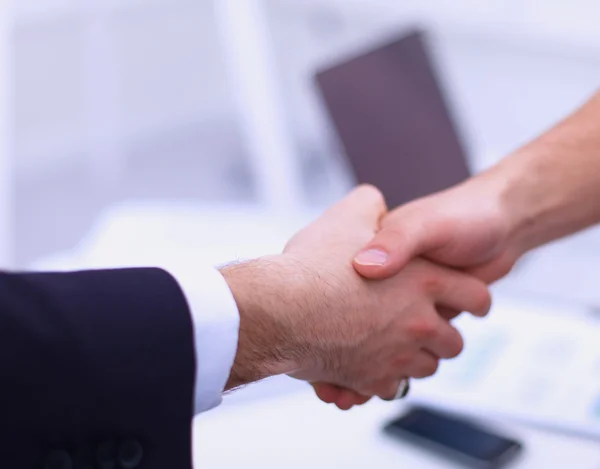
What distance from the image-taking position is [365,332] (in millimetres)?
961

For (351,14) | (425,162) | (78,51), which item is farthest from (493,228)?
(78,51)

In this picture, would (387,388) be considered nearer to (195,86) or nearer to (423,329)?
(423,329)

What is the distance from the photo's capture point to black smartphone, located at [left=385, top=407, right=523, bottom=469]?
Result: 2.80ft

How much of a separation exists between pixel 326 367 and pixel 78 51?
7.85ft

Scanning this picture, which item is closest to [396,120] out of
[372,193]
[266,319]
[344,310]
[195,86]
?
[372,193]

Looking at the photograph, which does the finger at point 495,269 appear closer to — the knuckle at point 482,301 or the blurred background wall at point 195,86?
the knuckle at point 482,301

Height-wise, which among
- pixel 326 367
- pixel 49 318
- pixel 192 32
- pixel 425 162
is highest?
pixel 192 32

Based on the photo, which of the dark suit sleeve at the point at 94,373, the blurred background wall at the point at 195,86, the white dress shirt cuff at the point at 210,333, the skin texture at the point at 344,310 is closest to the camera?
the dark suit sleeve at the point at 94,373

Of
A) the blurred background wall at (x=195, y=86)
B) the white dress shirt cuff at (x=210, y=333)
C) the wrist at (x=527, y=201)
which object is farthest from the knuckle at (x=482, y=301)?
the blurred background wall at (x=195, y=86)

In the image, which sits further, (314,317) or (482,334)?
(482,334)

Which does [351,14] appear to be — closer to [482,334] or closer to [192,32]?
[192,32]

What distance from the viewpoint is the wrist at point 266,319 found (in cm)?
78

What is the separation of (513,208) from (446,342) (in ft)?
0.67

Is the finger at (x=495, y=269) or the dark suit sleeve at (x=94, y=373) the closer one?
the dark suit sleeve at (x=94, y=373)
